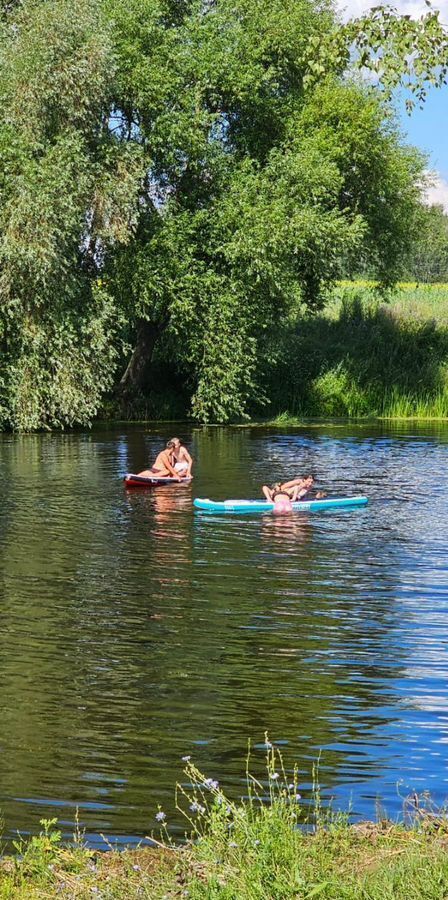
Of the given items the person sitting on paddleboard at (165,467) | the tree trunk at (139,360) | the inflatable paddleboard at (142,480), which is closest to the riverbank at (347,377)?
the tree trunk at (139,360)

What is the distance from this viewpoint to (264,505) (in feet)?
75.4

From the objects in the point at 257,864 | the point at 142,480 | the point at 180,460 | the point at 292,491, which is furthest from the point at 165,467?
the point at 257,864

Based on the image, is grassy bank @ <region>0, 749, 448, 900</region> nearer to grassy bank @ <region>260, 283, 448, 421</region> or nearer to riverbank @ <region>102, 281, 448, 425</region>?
riverbank @ <region>102, 281, 448, 425</region>

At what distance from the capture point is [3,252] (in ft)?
118

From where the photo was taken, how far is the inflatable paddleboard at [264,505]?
905 inches

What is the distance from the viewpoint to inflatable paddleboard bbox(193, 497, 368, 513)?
2298 centimetres

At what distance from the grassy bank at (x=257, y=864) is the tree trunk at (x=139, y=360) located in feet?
129

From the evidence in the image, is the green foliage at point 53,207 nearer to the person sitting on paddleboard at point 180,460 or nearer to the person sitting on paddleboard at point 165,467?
the person sitting on paddleboard at point 180,460

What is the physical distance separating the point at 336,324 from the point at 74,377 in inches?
695

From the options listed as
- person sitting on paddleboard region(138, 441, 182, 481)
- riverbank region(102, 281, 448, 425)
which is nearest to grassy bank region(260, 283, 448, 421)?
riverbank region(102, 281, 448, 425)

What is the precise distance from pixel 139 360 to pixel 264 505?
23.5 metres

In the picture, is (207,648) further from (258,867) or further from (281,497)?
(281,497)

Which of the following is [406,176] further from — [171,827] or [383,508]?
[171,827]

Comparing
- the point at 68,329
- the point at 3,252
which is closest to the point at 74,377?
the point at 68,329
